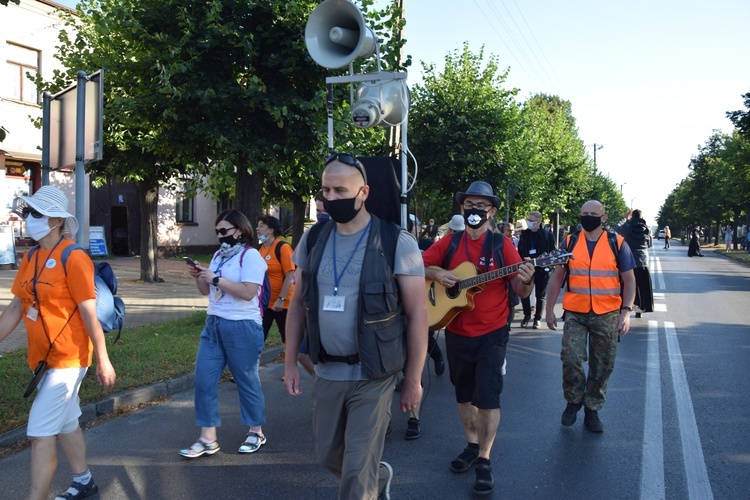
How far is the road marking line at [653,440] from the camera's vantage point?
4.17 m

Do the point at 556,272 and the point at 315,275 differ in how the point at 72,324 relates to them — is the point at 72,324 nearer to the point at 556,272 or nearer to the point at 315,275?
the point at 315,275

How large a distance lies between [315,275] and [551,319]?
314 centimetres

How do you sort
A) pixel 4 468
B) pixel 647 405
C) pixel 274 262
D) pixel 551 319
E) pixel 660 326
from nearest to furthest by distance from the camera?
pixel 4 468 → pixel 551 319 → pixel 647 405 → pixel 274 262 → pixel 660 326

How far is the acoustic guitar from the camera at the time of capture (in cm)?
440

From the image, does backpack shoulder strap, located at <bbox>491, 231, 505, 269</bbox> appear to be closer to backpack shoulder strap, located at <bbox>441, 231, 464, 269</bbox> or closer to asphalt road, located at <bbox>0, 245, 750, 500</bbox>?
backpack shoulder strap, located at <bbox>441, 231, 464, 269</bbox>

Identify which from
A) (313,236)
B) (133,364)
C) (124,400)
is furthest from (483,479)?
(133,364)

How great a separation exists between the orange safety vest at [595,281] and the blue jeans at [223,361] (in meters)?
2.63

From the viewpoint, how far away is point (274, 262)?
646cm

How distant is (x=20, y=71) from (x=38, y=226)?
19.3 meters

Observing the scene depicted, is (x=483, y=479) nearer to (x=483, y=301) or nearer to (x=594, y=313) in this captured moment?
(x=483, y=301)

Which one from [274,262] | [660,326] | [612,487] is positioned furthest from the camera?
[660,326]

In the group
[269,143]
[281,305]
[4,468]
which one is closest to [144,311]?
[269,143]

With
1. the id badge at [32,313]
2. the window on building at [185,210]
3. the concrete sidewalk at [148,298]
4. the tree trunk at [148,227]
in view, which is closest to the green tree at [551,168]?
the concrete sidewalk at [148,298]

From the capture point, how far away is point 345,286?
2.96 meters
